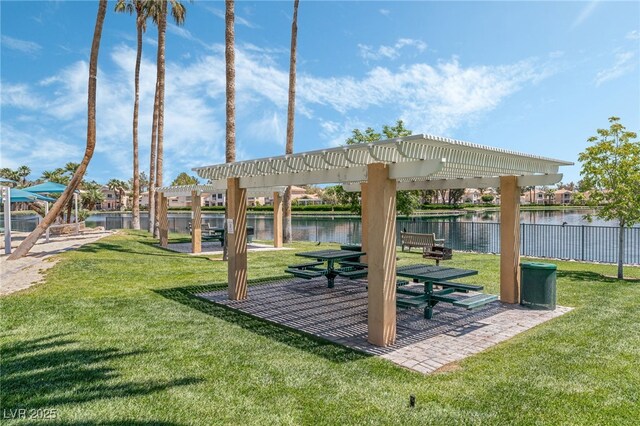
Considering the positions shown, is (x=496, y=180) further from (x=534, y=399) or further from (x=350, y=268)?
(x=534, y=399)

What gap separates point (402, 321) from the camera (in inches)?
248

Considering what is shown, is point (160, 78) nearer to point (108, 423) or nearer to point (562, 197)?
point (108, 423)

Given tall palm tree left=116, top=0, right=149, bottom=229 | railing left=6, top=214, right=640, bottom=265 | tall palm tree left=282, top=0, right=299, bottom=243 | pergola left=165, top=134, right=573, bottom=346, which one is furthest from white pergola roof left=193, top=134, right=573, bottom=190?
tall palm tree left=116, top=0, right=149, bottom=229

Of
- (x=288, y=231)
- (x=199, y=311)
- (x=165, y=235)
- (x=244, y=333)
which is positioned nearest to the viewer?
(x=244, y=333)

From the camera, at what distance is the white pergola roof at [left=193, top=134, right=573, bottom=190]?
4.79m

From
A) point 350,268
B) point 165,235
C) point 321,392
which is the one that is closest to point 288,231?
point 165,235

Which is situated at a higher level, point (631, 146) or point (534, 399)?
point (631, 146)

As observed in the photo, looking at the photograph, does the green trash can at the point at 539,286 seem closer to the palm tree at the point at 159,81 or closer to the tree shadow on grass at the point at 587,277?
the tree shadow on grass at the point at 587,277

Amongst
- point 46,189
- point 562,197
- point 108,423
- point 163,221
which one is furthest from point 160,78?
point 562,197

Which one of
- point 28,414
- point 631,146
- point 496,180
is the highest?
point 631,146

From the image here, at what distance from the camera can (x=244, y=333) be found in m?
5.70

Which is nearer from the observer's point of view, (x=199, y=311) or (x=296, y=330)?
(x=296, y=330)

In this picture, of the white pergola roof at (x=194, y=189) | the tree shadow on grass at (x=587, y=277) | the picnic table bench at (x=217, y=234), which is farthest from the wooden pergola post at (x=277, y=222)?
the tree shadow on grass at (x=587, y=277)

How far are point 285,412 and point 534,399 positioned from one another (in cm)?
228
